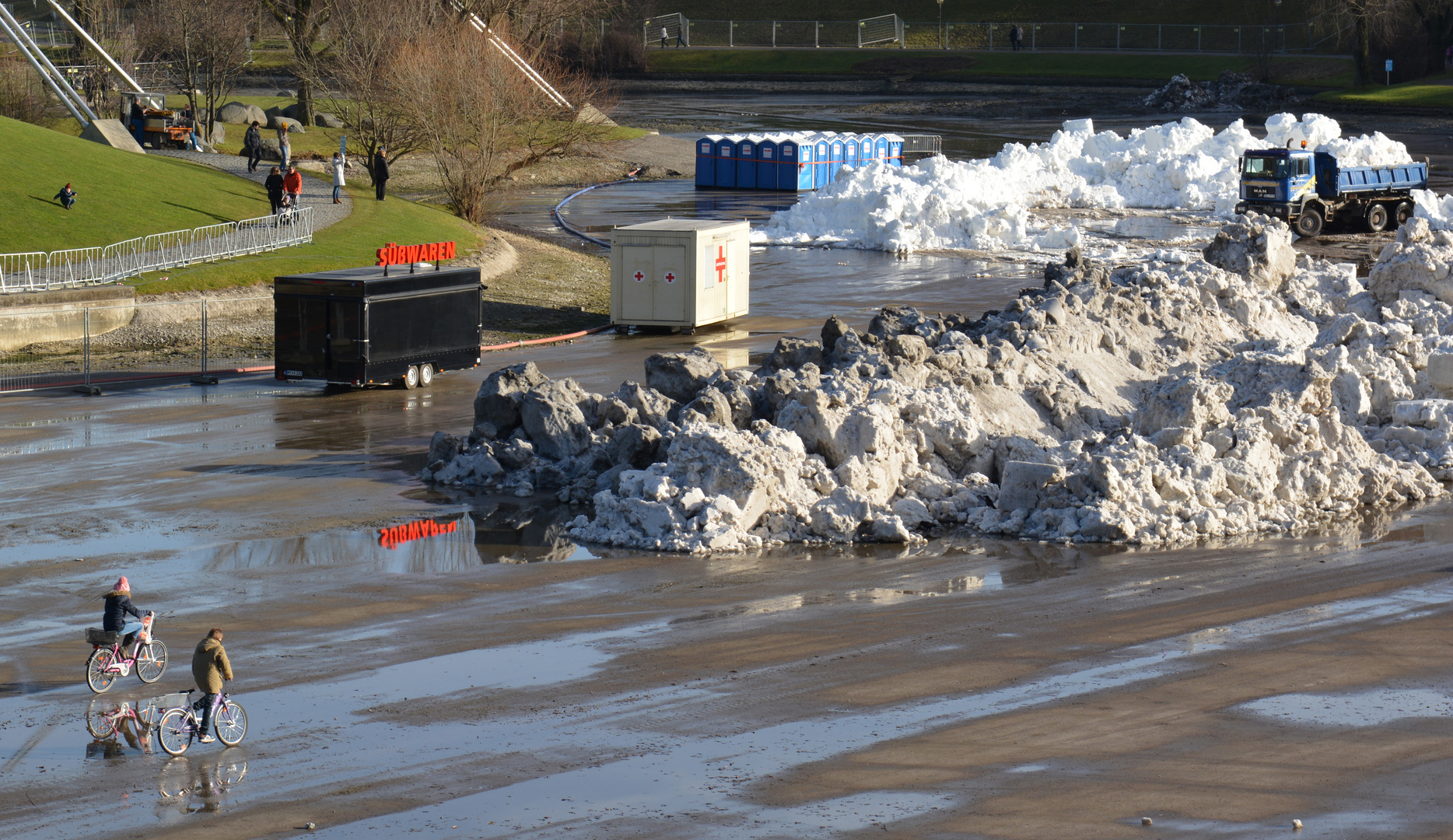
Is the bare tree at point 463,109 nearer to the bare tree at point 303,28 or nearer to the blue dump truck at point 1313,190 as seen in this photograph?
the bare tree at point 303,28

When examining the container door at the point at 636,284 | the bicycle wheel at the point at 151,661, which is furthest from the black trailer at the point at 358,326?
the bicycle wheel at the point at 151,661

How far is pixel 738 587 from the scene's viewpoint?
16281 mm

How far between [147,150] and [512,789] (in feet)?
162

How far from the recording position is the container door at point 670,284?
1346 inches

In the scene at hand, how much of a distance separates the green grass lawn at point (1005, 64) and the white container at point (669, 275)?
6988cm

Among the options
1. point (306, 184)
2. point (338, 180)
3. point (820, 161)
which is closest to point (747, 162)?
point (820, 161)

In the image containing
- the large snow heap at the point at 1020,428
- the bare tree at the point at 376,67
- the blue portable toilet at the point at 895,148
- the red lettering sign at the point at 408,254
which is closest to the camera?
the large snow heap at the point at 1020,428

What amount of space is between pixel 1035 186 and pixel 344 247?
91.0 ft

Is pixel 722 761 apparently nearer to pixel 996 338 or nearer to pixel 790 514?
pixel 790 514

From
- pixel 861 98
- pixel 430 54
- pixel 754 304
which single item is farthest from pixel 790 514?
pixel 861 98

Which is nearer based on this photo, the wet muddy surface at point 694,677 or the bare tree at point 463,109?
the wet muddy surface at point 694,677

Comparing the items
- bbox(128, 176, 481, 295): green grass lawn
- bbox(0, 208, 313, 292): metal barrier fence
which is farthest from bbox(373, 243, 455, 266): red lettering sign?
bbox(0, 208, 313, 292): metal barrier fence

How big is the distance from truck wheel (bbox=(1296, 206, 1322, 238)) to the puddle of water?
1530 inches

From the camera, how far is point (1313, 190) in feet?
160
